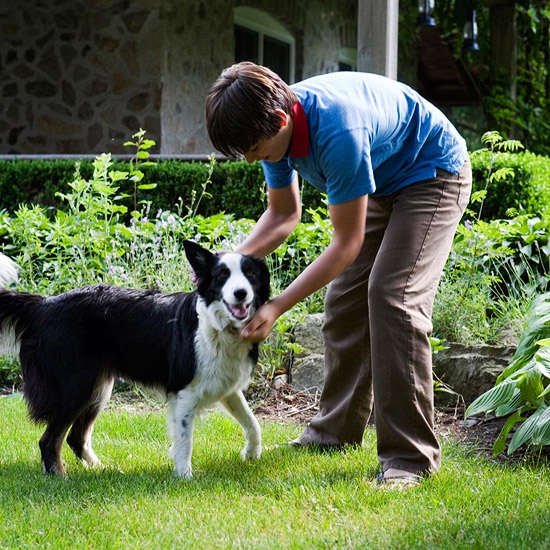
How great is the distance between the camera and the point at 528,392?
156 inches

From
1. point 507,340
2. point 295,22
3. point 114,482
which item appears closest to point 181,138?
point 295,22

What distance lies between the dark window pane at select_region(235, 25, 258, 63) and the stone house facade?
0.55 meters

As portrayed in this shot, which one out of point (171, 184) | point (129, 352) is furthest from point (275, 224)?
point (171, 184)

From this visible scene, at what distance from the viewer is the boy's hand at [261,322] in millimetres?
3674

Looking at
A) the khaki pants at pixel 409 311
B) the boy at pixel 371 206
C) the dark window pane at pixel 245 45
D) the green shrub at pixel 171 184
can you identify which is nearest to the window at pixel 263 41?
the dark window pane at pixel 245 45

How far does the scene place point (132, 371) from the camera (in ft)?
14.3

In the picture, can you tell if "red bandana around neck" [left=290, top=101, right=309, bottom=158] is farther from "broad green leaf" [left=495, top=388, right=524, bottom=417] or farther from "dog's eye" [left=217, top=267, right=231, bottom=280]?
"broad green leaf" [left=495, top=388, right=524, bottom=417]

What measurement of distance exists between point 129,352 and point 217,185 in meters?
4.49

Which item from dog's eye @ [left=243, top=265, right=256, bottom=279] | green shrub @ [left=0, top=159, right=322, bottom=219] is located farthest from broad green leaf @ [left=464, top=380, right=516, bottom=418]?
green shrub @ [left=0, top=159, right=322, bottom=219]

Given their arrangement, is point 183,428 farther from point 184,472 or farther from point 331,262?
point 331,262

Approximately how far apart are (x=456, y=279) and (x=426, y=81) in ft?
39.7

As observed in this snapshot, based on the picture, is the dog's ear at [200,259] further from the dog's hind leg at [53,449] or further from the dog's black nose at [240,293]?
the dog's hind leg at [53,449]

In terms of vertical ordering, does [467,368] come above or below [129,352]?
below

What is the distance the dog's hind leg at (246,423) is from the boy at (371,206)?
54 centimetres
